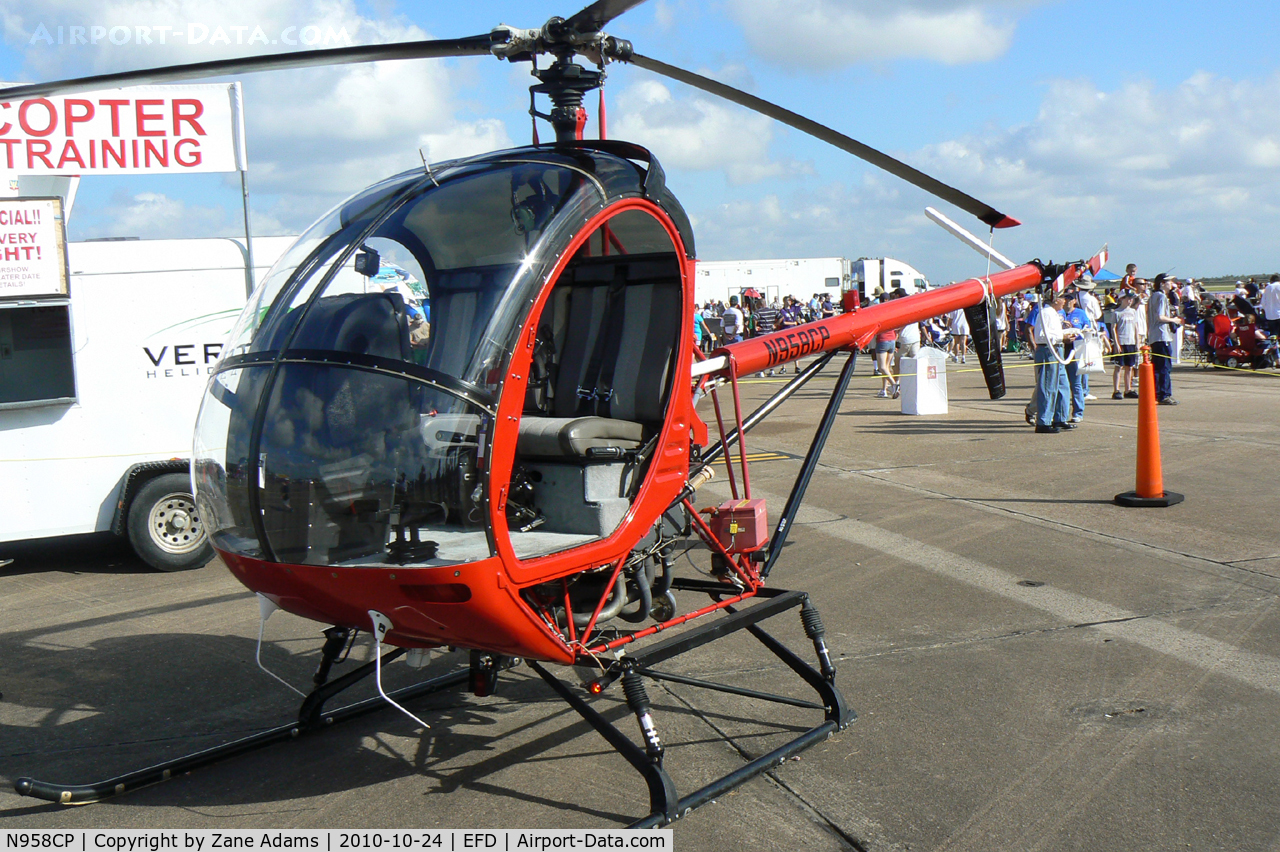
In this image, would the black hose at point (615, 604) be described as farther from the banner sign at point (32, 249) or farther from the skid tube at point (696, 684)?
the banner sign at point (32, 249)

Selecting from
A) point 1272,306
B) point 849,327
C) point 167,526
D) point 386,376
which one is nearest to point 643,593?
point 386,376

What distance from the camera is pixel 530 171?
3939mm

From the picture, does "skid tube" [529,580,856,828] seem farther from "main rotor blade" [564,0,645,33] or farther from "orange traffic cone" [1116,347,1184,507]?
"orange traffic cone" [1116,347,1184,507]

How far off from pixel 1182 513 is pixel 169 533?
8.30 meters

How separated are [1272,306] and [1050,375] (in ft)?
33.3

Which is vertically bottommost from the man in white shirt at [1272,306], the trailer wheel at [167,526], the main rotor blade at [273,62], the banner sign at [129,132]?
the trailer wheel at [167,526]

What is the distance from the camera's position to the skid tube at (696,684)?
147 inches

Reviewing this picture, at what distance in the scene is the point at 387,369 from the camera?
3443 mm

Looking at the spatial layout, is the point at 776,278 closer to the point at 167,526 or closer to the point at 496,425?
the point at 167,526

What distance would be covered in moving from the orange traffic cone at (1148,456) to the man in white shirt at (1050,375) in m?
4.16

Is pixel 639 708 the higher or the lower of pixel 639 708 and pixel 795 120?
the lower

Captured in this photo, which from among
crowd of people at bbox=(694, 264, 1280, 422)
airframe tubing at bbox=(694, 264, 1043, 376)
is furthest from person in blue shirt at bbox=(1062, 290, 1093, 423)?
airframe tubing at bbox=(694, 264, 1043, 376)

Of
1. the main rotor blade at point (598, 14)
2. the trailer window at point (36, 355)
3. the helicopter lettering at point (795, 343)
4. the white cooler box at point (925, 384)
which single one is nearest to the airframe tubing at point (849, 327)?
the helicopter lettering at point (795, 343)

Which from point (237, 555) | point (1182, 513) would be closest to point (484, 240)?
point (237, 555)
